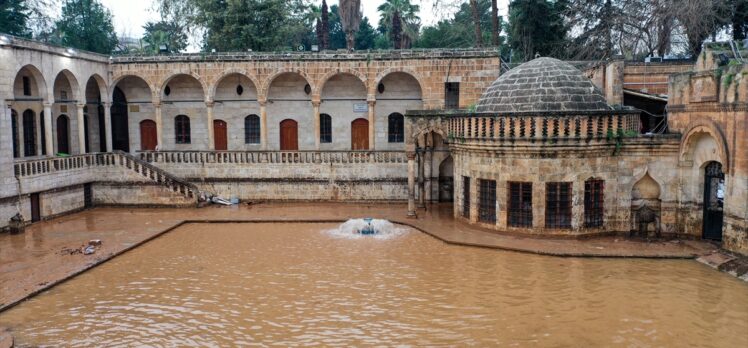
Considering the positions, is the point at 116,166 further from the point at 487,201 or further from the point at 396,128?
the point at 487,201

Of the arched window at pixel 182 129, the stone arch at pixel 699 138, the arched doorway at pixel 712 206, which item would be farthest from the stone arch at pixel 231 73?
the arched doorway at pixel 712 206

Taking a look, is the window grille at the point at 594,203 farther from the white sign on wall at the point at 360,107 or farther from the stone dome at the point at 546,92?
the white sign on wall at the point at 360,107

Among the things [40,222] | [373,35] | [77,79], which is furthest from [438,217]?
[373,35]

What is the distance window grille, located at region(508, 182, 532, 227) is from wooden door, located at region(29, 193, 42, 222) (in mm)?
18095

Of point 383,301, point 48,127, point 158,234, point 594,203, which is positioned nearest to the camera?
point 383,301

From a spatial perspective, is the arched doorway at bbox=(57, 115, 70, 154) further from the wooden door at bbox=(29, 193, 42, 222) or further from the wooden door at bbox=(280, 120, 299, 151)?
the wooden door at bbox=(280, 120, 299, 151)

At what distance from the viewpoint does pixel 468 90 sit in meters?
26.8

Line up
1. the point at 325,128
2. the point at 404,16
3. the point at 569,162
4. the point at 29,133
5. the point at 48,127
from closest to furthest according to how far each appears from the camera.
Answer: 1. the point at 569,162
2. the point at 48,127
3. the point at 29,133
4. the point at 325,128
5. the point at 404,16

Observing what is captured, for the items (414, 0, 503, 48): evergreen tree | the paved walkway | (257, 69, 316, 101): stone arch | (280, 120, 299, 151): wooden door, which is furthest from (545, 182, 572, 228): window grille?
(414, 0, 503, 48): evergreen tree

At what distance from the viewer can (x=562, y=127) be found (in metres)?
17.2

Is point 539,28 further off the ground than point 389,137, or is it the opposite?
point 539,28

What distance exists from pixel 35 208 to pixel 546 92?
19694mm

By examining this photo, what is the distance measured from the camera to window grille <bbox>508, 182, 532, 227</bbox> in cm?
1783

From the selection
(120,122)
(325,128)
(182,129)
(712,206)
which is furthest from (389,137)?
(712,206)
